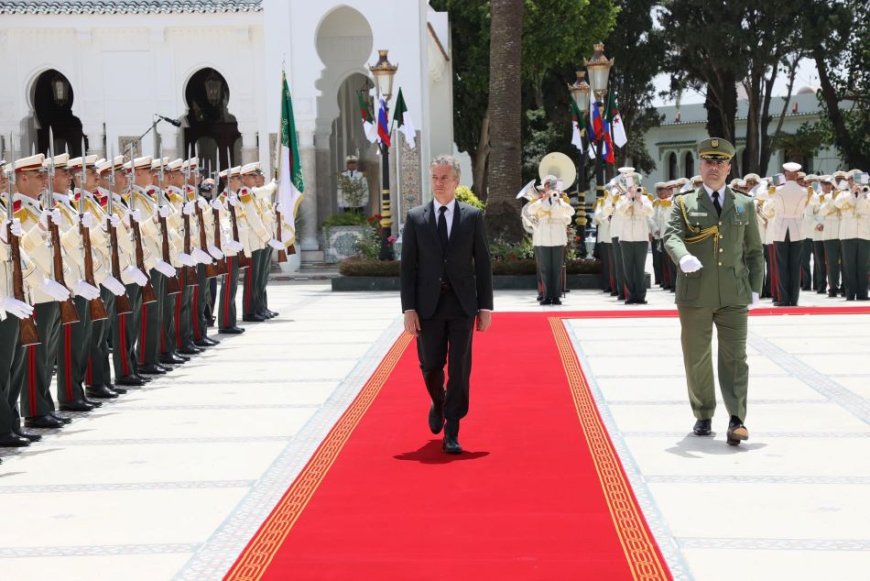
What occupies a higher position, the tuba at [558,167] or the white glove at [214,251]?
the tuba at [558,167]

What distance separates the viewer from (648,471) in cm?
762

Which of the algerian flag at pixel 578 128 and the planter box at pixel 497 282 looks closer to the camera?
the planter box at pixel 497 282

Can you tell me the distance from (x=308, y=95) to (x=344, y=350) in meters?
13.6

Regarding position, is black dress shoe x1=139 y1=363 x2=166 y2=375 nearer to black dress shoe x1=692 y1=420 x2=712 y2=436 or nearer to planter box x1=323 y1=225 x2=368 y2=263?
black dress shoe x1=692 y1=420 x2=712 y2=436

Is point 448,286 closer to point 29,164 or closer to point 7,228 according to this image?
point 7,228

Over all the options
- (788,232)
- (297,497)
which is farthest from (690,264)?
(788,232)

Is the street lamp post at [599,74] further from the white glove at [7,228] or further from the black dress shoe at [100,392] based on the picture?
the white glove at [7,228]

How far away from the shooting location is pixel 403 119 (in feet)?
82.7

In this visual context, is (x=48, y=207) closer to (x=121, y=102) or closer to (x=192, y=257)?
(x=192, y=257)

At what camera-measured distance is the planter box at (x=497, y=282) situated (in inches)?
895

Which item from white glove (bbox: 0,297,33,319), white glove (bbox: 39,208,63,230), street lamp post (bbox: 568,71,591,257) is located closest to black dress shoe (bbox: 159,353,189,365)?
white glove (bbox: 39,208,63,230)

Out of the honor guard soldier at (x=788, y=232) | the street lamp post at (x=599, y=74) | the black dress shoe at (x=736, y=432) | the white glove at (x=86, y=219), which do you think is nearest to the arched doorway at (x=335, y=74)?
the street lamp post at (x=599, y=74)

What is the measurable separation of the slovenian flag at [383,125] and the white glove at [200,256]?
10.2 metres

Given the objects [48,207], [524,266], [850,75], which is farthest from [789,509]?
[850,75]
